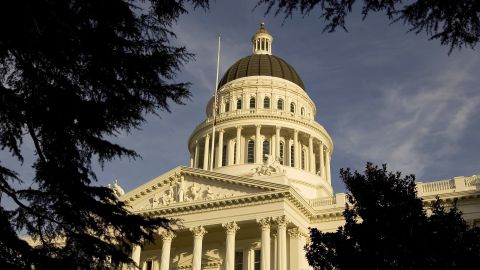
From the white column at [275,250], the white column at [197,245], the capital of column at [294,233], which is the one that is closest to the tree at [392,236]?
the white column at [275,250]

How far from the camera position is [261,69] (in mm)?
64562

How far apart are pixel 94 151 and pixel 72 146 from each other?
1.60ft

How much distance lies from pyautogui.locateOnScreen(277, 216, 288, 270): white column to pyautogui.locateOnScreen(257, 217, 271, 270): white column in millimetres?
702

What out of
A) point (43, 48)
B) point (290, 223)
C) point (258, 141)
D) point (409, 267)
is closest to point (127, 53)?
point (43, 48)

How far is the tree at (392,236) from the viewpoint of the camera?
17875mm

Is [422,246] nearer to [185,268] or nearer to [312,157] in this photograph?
[185,268]

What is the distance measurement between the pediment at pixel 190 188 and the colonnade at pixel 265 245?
2.20 m

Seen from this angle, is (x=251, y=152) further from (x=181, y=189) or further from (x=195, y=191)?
(x=195, y=191)

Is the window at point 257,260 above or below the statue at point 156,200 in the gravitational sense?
below

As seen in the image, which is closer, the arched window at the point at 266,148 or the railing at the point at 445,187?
the railing at the point at 445,187

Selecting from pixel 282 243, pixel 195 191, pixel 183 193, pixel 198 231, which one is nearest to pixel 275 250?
pixel 282 243

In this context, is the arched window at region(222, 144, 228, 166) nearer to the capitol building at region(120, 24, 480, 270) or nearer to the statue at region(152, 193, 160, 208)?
the capitol building at region(120, 24, 480, 270)

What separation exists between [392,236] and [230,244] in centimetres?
2090

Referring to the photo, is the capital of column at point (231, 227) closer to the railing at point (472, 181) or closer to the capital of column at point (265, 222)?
the capital of column at point (265, 222)
